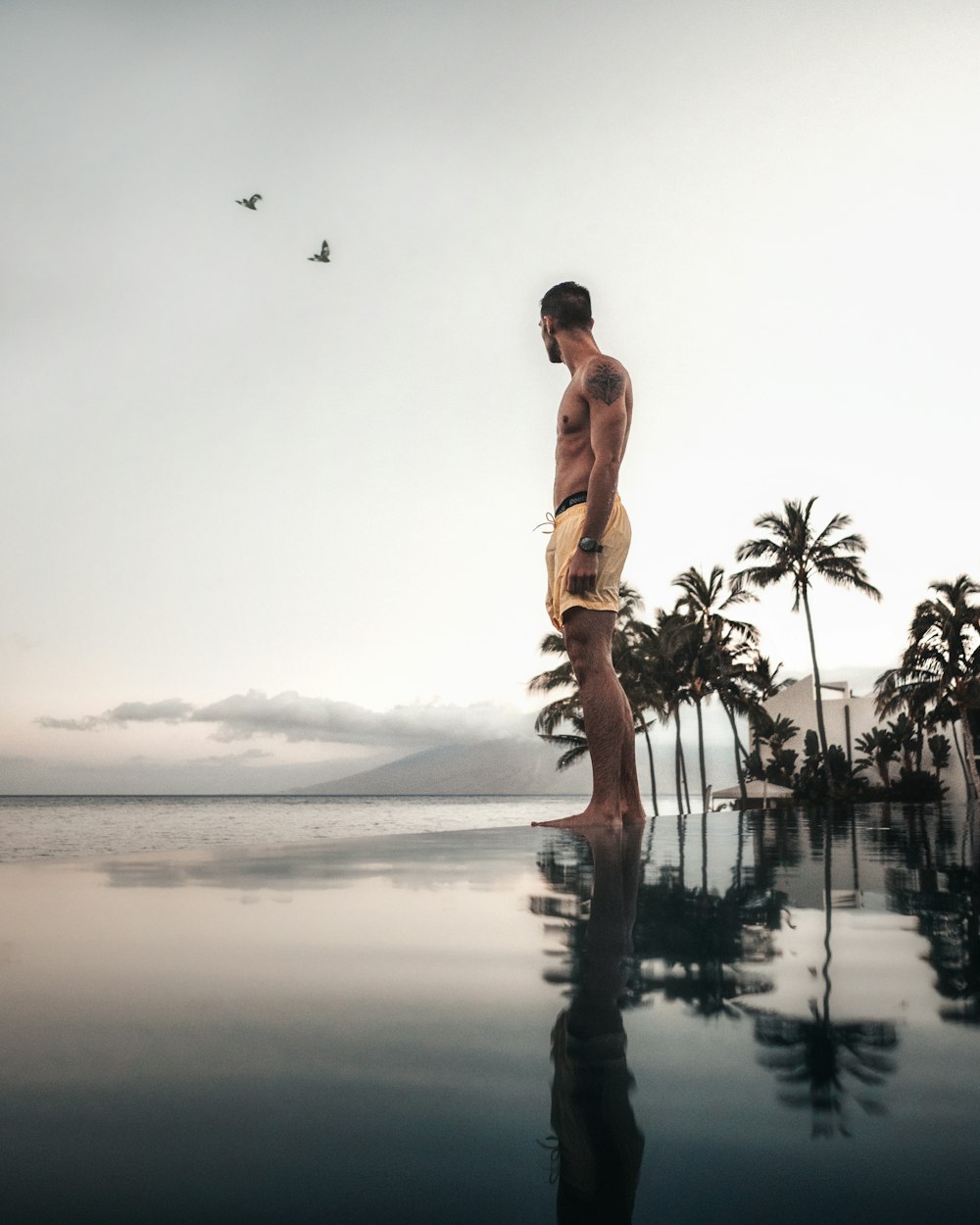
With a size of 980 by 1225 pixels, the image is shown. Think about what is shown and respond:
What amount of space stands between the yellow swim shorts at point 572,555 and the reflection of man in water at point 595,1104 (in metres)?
2.31

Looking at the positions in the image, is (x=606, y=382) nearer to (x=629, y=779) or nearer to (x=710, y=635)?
(x=629, y=779)

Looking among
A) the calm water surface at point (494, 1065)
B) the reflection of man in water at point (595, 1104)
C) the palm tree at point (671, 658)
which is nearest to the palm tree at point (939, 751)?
the palm tree at point (671, 658)

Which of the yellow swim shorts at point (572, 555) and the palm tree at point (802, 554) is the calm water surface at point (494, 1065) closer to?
the yellow swim shorts at point (572, 555)

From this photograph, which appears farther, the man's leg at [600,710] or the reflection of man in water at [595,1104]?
the man's leg at [600,710]

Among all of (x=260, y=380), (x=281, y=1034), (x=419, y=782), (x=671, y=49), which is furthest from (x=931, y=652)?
(x=419, y=782)

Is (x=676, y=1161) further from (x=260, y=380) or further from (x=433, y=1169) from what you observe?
(x=260, y=380)

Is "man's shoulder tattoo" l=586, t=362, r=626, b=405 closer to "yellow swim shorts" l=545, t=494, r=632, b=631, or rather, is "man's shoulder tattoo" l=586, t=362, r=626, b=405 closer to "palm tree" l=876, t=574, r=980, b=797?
"yellow swim shorts" l=545, t=494, r=632, b=631

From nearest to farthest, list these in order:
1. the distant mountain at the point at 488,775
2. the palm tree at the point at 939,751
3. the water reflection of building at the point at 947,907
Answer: the water reflection of building at the point at 947,907 → the palm tree at the point at 939,751 → the distant mountain at the point at 488,775

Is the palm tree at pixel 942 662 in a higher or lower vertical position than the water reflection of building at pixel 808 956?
higher

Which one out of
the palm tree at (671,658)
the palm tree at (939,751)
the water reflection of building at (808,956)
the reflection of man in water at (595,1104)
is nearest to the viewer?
the reflection of man in water at (595,1104)

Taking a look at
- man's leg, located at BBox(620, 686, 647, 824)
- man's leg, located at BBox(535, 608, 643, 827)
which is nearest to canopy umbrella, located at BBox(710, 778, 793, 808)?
man's leg, located at BBox(620, 686, 647, 824)

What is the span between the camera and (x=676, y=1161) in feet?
1.09

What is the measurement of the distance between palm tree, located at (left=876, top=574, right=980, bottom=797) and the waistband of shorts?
2671 cm

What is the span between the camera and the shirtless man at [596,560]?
9.76 ft
